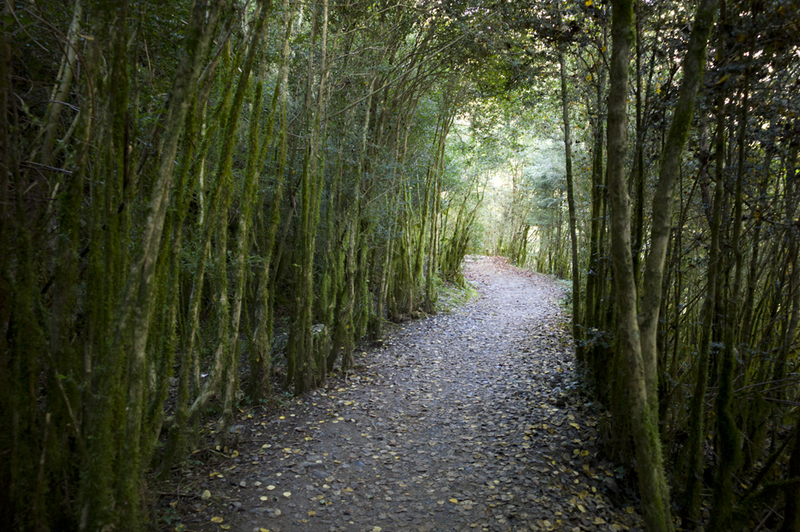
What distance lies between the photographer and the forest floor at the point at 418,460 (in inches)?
130

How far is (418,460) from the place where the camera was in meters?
4.24

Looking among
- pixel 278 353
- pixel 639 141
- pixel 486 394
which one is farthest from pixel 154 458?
pixel 639 141

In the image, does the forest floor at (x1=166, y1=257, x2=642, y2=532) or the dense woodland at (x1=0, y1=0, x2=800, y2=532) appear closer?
the dense woodland at (x1=0, y1=0, x2=800, y2=532)

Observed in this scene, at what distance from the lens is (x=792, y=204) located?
10.4ft

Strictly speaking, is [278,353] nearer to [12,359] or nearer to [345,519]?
[345,519]

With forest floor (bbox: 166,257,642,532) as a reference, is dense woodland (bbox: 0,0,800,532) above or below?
above

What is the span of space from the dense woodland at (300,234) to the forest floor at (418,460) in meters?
0.36

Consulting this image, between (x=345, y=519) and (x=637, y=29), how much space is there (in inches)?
184

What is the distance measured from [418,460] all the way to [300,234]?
289cm

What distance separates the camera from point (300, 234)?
523 cm

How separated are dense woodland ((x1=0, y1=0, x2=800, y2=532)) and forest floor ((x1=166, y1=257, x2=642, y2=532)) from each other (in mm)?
355

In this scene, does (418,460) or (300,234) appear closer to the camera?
(418,460)

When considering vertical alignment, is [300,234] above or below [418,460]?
above

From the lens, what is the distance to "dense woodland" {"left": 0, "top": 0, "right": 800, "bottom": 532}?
224 cm
